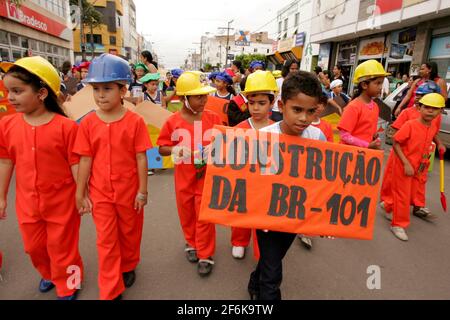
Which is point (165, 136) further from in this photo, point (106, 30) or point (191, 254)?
point (106, 30)

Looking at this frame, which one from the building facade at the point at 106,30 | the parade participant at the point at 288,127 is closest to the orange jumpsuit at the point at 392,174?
the parade participant at the point at 288,127

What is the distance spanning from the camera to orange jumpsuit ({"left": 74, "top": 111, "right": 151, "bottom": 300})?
2.18 m

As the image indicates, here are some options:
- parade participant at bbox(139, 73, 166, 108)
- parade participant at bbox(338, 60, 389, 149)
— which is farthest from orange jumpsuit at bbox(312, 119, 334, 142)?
parade participant at bbox(139, 73, 166, 108)

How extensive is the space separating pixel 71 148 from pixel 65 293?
1.13 m

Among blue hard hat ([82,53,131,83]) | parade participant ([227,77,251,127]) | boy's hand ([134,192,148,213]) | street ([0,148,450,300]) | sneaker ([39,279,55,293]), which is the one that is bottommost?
street ([0,148,450,300])

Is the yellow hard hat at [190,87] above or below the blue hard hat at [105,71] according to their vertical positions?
below

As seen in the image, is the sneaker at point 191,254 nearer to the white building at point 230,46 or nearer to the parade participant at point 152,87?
the parade participant at point 152,87

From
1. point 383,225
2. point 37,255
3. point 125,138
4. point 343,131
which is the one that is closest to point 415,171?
point 383,225

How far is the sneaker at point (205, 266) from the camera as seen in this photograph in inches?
106

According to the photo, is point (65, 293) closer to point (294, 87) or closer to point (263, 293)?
point (263, 293)

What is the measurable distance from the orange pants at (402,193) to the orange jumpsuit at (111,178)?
288cm

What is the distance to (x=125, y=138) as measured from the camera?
2.23 meters

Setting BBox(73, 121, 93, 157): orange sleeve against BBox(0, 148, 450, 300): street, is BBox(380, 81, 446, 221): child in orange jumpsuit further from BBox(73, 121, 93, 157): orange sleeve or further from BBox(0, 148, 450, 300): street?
BBox(73, 121, 93, 157): orange sleeve

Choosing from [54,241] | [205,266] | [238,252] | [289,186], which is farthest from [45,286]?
[289,186]
